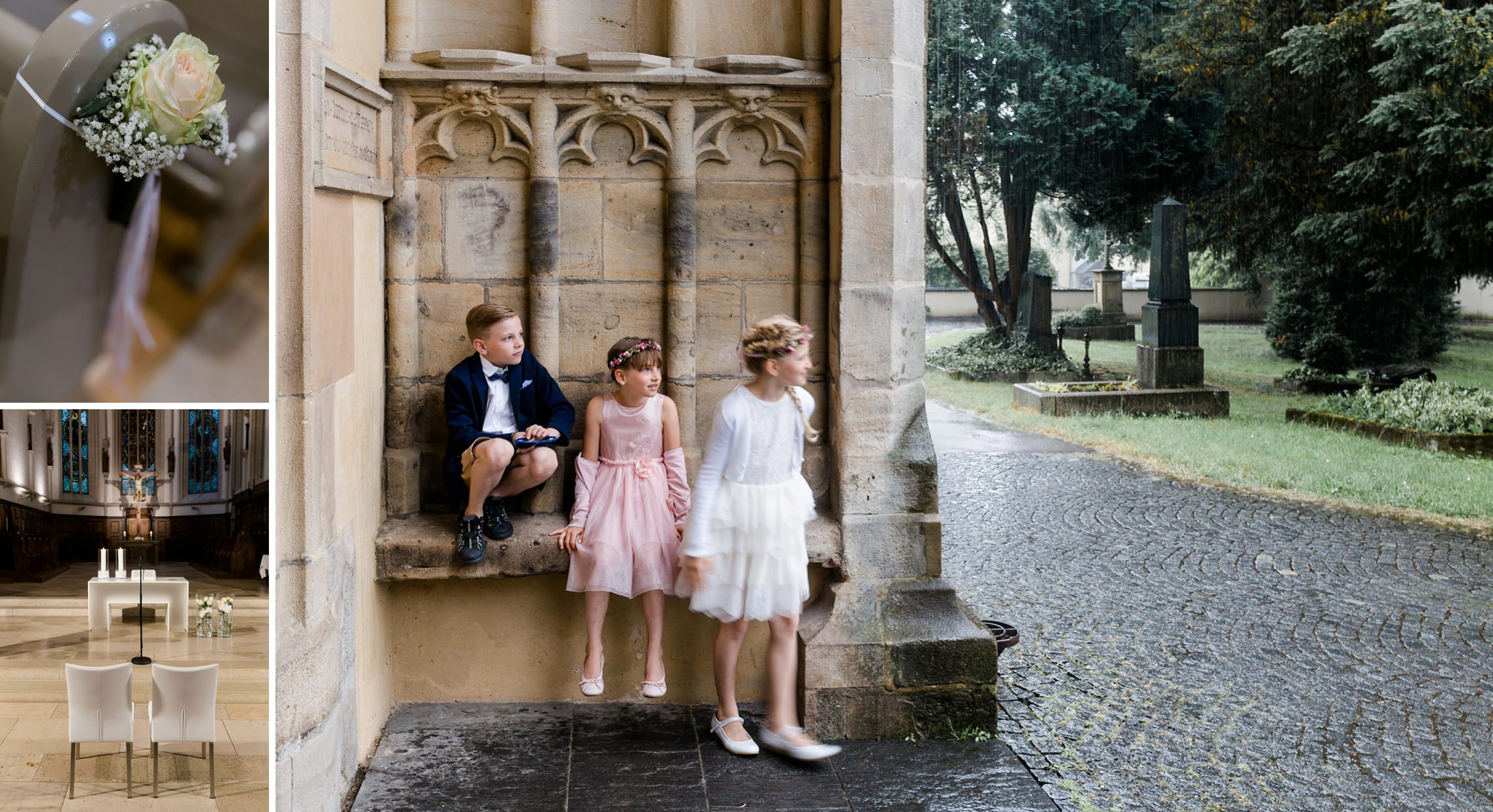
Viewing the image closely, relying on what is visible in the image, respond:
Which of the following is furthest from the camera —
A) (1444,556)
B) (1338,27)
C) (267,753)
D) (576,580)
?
(1338,27)

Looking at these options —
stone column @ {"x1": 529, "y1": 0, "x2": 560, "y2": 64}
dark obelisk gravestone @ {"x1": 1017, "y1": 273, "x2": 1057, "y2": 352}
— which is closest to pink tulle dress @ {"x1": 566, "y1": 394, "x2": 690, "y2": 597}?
stone column @ {"x1": 529, "y1": 0, "x2": 560, "y2": 64}

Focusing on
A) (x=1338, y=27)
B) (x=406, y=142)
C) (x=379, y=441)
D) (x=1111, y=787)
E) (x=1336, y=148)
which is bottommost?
(x=1111, y=787)

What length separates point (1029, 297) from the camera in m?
24.8

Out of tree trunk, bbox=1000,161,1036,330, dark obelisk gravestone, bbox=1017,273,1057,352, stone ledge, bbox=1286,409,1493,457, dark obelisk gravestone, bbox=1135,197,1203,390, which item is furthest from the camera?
tree trunk, bbox=1000,161,1036,330

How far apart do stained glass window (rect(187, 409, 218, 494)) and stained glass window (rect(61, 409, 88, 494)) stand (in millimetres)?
236

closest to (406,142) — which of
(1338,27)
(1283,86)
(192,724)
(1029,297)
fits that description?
(192,724)

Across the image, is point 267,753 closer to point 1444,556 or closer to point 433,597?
point 433,597

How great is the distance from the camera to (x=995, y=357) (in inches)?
960

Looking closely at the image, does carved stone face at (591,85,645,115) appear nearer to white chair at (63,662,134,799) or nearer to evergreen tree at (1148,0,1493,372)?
white chair at (63,662,134,799)

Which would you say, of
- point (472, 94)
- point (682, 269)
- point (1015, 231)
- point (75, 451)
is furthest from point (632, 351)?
point (1015, 231)

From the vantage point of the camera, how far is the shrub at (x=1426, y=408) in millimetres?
14656

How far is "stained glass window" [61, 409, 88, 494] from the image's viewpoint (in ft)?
11.0

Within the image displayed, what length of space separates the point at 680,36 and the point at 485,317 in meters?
1.33

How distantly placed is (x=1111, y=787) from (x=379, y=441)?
2.95 meters
